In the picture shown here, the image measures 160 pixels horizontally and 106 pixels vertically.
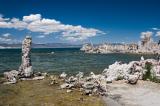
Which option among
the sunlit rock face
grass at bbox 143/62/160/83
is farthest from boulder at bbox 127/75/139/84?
the sunlit rock face

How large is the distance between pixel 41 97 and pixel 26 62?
21.3 m

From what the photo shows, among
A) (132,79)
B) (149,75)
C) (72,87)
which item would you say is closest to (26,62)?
(72,87)

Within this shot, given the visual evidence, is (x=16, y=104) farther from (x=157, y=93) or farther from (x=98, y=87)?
(x=157, y=93)

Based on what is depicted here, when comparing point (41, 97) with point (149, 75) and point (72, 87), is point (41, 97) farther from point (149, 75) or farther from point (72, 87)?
point (149, 75)

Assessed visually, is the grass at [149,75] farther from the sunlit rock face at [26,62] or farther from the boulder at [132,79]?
the sunlit rock face at [26,62]

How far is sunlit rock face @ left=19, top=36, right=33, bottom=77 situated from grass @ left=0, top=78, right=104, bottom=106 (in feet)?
29.6

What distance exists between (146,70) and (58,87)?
19.5 metres

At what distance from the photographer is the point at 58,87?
5434 centimetres

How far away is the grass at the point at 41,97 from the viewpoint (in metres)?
42.3

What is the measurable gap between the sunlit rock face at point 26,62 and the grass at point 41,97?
903 centimetres

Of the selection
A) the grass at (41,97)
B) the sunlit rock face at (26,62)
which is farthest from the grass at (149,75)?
the sunlit rock face at (26,62)

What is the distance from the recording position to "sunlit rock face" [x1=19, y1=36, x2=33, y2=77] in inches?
2560

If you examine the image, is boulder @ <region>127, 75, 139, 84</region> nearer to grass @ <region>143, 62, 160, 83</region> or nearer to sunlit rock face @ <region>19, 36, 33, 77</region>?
grass @ <region>143, 62, 160, 83</region>

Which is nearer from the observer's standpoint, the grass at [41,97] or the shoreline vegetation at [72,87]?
the grass at [41,97]
